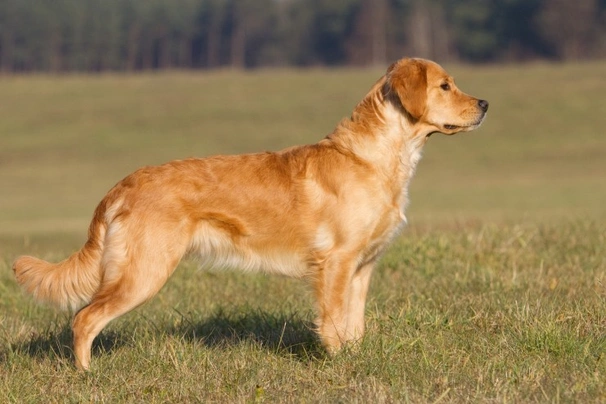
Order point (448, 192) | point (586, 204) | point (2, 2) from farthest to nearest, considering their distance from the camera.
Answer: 1. point (2, 2)
2. point (448, 192)
3. point (586, 204)

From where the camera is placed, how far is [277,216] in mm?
6012

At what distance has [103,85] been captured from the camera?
5884 centimetres

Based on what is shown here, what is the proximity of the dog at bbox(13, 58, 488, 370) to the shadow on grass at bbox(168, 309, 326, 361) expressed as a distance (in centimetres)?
32

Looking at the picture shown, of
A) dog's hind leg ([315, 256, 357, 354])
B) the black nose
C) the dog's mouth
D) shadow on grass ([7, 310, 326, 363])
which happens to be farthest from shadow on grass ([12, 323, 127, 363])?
the black nose

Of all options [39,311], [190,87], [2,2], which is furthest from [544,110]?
[2,2]

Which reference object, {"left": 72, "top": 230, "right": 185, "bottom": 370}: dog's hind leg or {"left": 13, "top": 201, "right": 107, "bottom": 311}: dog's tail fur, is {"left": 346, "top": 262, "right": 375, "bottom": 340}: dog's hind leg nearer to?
{"left": 72, "top": 230, "right": 185, "bottom": 370}: dog's hind leg

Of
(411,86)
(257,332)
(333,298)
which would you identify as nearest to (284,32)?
(257,332)

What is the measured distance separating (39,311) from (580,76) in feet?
155

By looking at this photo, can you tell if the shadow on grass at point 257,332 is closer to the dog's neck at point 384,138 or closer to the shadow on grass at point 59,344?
the shadow on grass at point 59,344

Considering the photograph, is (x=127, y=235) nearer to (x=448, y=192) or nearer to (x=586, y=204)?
(x=586, y=204)

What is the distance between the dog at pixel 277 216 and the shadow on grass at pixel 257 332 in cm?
32

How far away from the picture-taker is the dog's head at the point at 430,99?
6.05 meters

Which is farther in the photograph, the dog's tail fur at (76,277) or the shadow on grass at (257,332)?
the shadow on grass at (257,332)

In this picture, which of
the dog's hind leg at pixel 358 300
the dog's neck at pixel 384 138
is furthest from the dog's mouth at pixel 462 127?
the dog's hind leg at pixel 358 300
